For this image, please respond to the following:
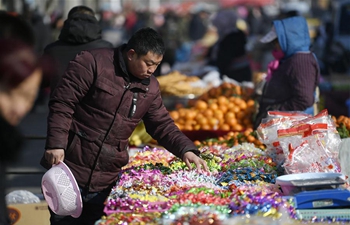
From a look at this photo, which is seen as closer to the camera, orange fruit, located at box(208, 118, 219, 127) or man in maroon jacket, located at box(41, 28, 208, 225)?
man in maroon jacket, located at box(41, 28, 208, 225)

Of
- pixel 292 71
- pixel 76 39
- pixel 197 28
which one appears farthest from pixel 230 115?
pixel 197 28

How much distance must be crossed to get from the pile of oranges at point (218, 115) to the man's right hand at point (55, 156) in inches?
128

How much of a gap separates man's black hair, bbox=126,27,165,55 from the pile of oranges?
10.1 feet

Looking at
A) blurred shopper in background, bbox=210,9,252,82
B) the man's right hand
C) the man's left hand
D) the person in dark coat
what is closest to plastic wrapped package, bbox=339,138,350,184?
the man's left hand

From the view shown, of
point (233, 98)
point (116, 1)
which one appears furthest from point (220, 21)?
point (116, 1)

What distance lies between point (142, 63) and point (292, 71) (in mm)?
2064

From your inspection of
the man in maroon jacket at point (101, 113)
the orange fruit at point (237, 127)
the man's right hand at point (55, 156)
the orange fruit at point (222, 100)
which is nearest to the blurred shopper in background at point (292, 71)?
the orange fruit at point (237, 127)

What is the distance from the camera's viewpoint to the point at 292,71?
5.71 m

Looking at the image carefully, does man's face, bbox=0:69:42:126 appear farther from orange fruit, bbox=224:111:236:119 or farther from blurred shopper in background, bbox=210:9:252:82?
blurred shopper in background, bbox=210:9:252:82

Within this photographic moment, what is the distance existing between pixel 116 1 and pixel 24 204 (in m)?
34.2

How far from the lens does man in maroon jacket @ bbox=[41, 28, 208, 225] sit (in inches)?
159

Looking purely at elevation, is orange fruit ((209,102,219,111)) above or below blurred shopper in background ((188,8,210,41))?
above

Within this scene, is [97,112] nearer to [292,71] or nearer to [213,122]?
[292,71]

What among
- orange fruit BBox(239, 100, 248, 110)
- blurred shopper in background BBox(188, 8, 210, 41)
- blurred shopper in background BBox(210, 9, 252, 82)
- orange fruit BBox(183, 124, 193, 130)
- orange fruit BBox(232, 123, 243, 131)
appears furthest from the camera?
blurred shopper in background BBox(188, 8, 210, 41)
